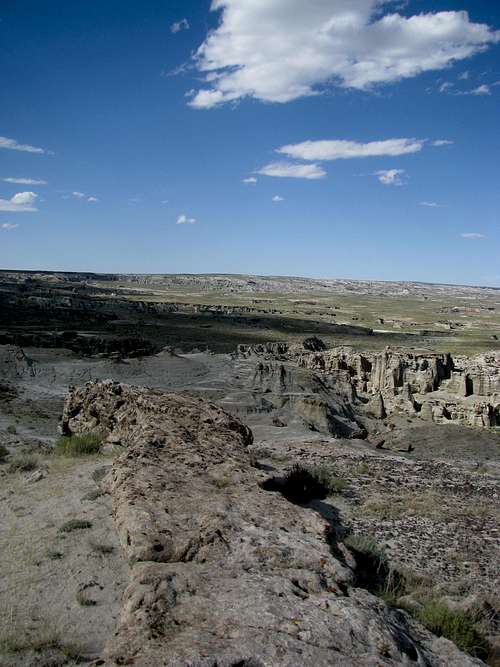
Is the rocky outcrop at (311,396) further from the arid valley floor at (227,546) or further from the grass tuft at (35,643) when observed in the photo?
the grass tuft at (35,643)

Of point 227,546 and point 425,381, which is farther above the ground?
point 227,546

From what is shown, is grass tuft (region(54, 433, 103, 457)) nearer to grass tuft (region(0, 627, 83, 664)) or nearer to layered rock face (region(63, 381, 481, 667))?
layered rock face (region(63, 381, 481, 667))

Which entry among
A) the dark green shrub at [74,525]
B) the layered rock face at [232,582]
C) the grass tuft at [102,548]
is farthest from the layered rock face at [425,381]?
the grass tuft at [102,548]

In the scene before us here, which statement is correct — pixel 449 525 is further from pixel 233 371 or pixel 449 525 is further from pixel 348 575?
pixel 233 371

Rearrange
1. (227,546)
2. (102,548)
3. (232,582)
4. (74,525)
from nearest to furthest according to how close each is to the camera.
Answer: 1. (232,582)
2. (227,546)
3. (102,548)
4. (74,525)

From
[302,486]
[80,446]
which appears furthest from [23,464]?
[302,486]

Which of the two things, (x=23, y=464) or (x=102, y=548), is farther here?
(x=23, y=464)

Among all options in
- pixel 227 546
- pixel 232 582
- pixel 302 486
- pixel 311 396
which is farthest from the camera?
pixel 311 396

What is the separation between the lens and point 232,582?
18.8 ft

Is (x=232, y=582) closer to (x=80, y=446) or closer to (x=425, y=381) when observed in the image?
(x=80, y=446)

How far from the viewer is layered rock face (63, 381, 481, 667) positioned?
464 cm

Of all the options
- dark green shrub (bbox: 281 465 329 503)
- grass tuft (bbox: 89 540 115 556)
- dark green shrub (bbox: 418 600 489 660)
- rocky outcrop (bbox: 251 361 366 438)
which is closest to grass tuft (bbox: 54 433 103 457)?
dark green shrub (bbox: 281 465 329 503)

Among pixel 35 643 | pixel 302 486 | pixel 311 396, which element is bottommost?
pixel 311 396

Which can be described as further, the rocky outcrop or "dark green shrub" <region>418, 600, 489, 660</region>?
the rocky outcrop
